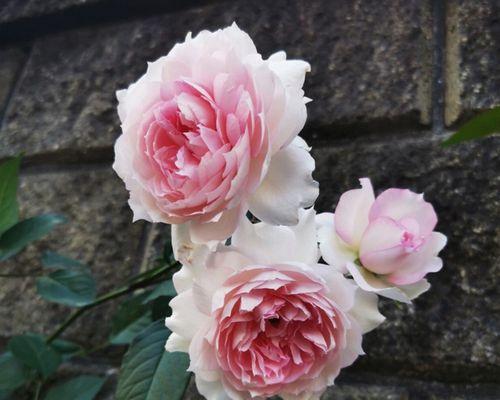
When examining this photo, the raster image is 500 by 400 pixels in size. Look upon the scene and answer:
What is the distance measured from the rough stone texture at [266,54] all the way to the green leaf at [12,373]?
40 centimetres

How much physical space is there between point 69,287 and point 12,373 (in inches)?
5.7

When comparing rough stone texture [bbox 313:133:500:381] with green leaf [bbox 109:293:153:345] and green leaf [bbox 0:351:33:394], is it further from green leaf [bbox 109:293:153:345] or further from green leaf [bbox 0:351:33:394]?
green leaf [bbox 0:351:33:394]

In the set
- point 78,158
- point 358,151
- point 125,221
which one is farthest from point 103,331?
point 358,151

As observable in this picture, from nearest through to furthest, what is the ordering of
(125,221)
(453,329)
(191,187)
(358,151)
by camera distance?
(191,187) → (453,329) → (358,151) → (125,221)

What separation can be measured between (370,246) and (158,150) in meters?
0.18

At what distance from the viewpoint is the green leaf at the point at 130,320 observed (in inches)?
31.6

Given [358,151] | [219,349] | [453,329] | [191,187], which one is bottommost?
[453,329]

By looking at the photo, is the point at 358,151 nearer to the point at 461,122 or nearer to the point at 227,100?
the point at 461,122

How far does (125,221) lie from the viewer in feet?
3.21

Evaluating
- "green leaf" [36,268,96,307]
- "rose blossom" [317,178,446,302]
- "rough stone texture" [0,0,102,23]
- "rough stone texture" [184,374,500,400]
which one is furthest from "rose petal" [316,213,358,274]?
"rough stone texture" [0,0,102,23]

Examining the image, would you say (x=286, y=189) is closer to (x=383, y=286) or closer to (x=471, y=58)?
(x=383, y=286)

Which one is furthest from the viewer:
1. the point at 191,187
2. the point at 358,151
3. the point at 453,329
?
the point at 358,151

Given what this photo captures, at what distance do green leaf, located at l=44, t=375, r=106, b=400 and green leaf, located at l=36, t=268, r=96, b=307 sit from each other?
0.12 metres

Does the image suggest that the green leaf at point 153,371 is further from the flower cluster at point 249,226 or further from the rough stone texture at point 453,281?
the rough stone texture at point 453,281
